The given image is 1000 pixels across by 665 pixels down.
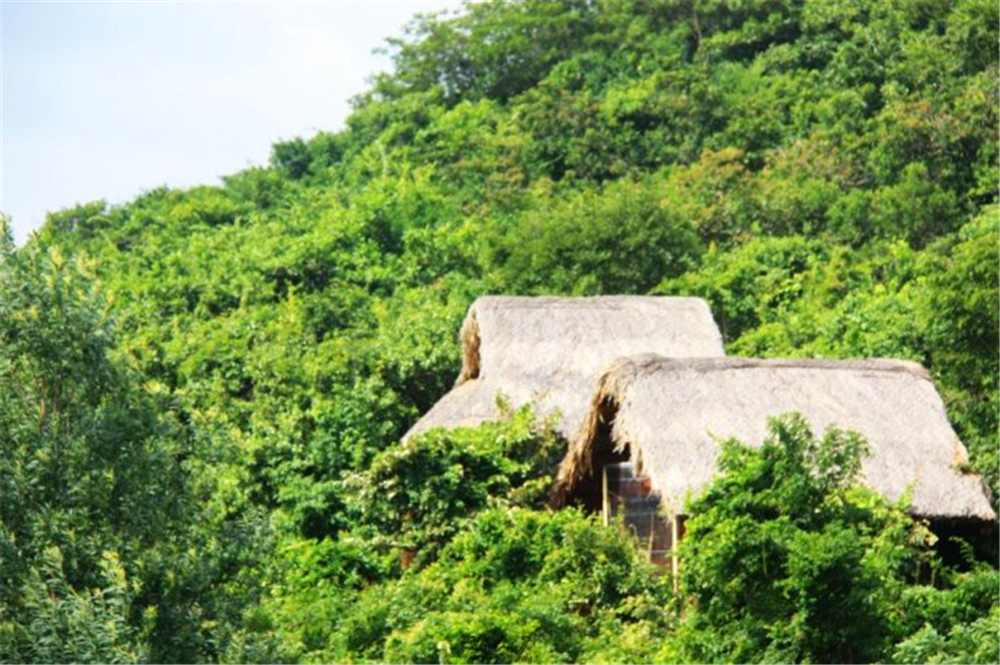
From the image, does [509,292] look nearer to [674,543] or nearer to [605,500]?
[605,500]

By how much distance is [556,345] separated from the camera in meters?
17.9

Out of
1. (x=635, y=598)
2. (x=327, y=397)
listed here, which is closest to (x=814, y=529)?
(x=635, y=598)

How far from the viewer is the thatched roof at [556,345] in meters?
17.2

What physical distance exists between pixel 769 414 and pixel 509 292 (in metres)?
8.19

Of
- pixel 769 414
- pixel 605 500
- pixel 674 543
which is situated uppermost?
pixel 769 414

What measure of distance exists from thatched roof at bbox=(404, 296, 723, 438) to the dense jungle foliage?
74 centimetres

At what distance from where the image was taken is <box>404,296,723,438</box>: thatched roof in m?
17.2

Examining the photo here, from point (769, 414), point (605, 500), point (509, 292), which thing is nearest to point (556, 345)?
point (605, 500)

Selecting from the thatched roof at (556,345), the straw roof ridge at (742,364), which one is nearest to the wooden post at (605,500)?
the straw roof ridge at (742,364)

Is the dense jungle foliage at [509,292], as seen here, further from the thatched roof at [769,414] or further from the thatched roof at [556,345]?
the thatched roof at [556,345]

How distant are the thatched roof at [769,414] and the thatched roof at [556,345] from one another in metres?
1.81

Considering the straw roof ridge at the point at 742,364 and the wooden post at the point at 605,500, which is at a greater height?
the straw roof ridge at the point at 742,364

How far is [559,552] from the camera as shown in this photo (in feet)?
45.3

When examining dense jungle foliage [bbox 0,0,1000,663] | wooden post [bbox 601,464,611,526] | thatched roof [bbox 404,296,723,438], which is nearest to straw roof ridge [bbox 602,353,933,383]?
wooden post [bbox 601,464,611,526]
